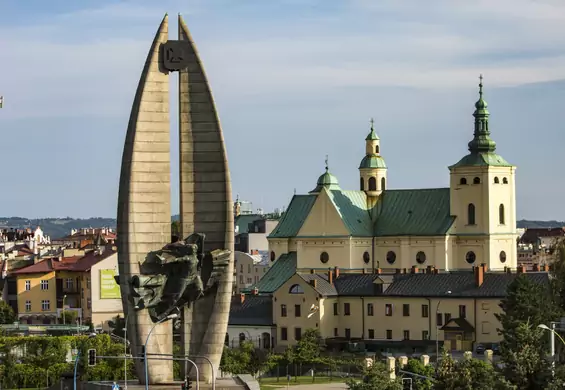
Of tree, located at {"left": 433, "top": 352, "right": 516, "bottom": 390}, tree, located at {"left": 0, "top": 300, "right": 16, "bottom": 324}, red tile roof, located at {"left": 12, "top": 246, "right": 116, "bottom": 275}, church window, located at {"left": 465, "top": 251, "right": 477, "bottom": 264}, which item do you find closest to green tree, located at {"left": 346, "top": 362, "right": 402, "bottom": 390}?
tree, located at {"left": 433, "top": 352, "right": 516, "bottom": 390}

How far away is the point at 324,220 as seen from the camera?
15800 centimetres

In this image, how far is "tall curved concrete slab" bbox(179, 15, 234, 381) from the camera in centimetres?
7281

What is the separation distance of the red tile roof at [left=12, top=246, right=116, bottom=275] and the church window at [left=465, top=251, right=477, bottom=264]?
2915 centimetres

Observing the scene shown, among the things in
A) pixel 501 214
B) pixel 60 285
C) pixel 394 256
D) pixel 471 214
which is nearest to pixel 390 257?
pixel 394 256

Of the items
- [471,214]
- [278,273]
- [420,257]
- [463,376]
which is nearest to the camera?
[463,376]

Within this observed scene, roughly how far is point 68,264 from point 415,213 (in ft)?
97.2

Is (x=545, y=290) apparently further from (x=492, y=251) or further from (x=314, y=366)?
(x=492, y=251)

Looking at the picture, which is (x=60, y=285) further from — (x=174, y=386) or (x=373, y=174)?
(x=174, y=386)

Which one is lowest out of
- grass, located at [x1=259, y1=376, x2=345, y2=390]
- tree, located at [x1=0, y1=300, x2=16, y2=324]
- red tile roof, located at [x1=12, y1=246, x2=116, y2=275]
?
grass, located at [x1=259, y1=376, x2=345, y2=390]

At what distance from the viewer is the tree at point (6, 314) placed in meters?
156

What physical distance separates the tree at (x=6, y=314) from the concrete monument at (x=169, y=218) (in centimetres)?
8503

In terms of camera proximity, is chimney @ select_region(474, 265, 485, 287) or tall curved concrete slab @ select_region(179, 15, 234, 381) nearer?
tall curved concrete slab @ select_region(179, 15, 234, 381)

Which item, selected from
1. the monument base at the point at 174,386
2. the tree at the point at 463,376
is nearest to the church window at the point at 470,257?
the tree at the point at 463,376

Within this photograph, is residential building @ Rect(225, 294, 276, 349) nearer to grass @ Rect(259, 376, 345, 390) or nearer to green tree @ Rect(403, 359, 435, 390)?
grass @ Rect(259, 376, 345, 390)
